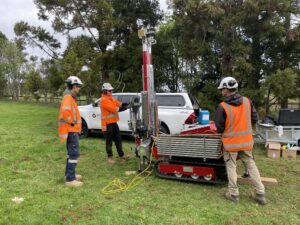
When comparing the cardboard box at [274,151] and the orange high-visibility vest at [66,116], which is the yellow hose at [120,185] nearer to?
the orange high-visibility vest at [66,116]

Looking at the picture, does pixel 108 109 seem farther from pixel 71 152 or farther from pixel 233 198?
pixel 233 198

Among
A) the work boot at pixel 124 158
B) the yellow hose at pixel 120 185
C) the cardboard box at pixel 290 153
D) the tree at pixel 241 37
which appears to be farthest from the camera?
the tree at pixel 241 37

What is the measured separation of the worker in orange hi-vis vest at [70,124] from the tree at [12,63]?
3892 centimetres

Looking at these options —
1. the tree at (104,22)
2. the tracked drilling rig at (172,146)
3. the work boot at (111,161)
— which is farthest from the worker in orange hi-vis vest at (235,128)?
the tree at (104,22)

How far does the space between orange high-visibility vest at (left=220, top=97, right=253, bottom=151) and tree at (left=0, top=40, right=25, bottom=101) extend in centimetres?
4085

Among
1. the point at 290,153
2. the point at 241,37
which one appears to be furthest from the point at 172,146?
the point at 241,37

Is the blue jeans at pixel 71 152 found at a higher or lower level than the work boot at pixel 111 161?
higher

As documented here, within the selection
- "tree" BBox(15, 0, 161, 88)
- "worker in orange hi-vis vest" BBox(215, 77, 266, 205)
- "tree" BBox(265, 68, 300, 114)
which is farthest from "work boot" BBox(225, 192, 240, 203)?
"tree" BBox(15, 0, 161, 88)

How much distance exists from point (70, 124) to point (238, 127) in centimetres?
287

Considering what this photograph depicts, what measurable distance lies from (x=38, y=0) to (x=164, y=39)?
725 cm

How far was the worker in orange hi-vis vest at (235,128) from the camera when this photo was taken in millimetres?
4613

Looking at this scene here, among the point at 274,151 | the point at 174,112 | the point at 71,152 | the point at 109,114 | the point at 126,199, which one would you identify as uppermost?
the point at 109,114

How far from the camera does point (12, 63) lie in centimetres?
4144

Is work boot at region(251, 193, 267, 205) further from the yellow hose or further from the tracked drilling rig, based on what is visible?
the yellow hose
